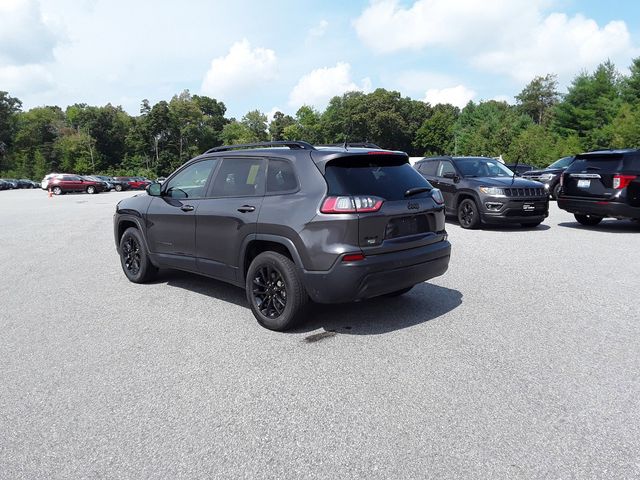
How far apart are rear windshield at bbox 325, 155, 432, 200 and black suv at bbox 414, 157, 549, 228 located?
6469mm

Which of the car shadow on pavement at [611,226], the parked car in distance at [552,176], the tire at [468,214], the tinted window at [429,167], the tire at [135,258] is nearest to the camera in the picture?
the tire at [135,258]

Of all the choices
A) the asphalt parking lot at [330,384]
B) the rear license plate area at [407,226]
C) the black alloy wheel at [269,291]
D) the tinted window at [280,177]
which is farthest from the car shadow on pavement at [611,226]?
the black alloy wheel at [269,291]

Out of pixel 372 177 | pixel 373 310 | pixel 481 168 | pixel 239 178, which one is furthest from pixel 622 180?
pixel 239 178

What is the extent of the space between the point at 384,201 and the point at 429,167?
9111mm

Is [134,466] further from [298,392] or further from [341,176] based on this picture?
[341,176]

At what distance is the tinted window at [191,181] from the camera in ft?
18.6

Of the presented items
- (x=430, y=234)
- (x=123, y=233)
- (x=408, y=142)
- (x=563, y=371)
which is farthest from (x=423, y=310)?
(x=408, y=142)

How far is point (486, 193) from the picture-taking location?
1095cm

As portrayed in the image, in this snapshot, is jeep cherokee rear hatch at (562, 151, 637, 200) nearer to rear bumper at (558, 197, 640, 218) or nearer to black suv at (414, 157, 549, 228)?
rear bumper at (558, 197, 640, 218)

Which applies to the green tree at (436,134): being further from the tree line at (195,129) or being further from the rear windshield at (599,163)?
the rear windshield at (599,163)

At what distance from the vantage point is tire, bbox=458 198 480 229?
11234mm

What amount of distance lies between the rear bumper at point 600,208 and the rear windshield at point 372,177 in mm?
7232

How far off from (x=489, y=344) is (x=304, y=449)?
2.18 m

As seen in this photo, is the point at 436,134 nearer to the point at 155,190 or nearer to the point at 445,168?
the point at 445,168
